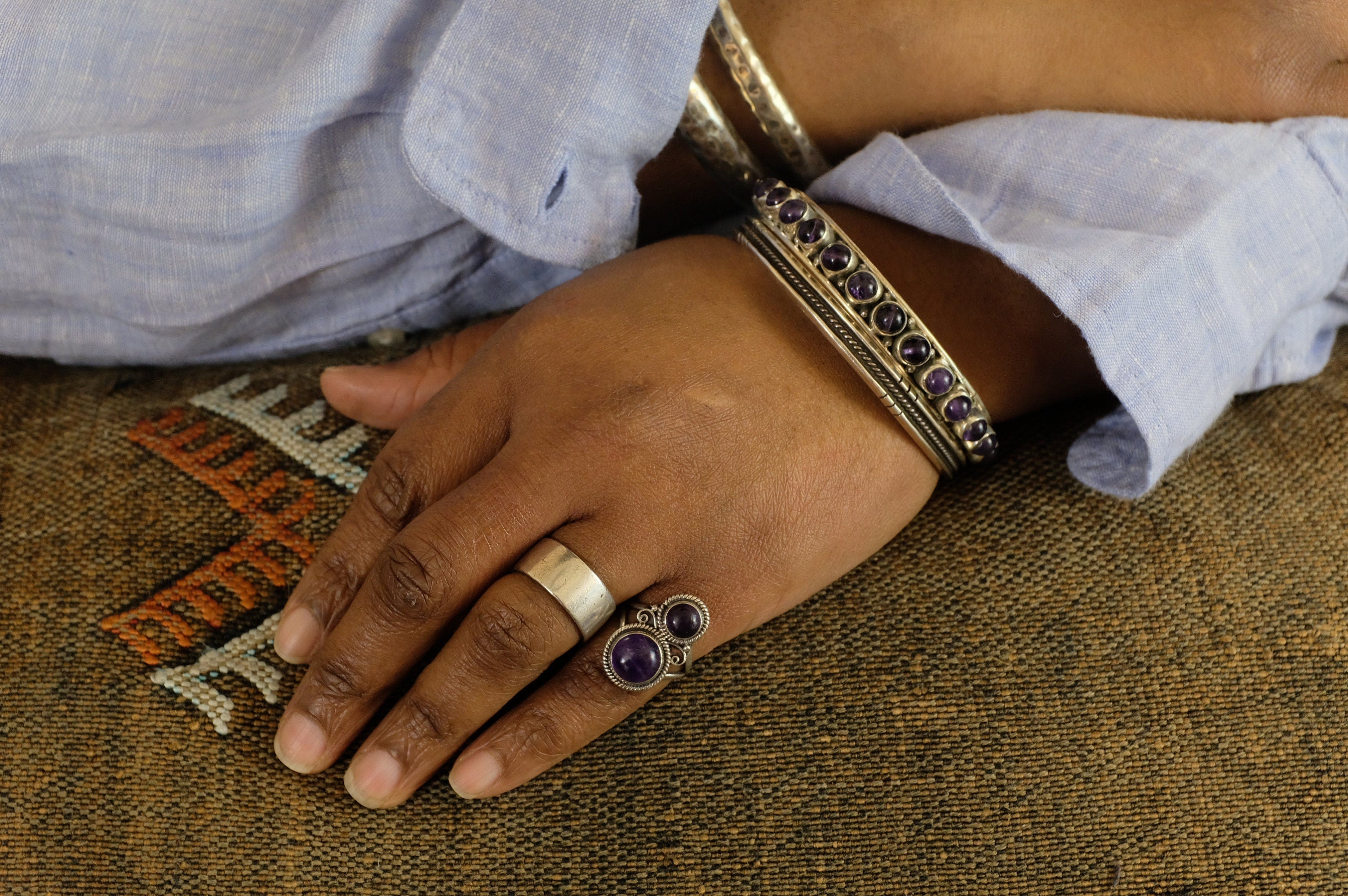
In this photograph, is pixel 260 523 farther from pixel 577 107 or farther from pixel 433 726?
pixel 577 107

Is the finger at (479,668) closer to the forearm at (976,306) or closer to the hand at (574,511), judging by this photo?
the hand at (574,511)

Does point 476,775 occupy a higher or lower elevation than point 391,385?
lower

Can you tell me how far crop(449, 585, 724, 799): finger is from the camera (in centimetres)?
54

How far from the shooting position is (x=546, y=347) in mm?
593

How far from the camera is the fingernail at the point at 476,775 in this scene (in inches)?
Answer: 21.0

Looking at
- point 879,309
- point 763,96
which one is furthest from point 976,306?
point 763,96

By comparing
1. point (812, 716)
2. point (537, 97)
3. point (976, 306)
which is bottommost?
point (812, 716)

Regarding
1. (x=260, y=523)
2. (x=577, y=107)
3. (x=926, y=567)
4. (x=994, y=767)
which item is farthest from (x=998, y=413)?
(x=260, y=523)

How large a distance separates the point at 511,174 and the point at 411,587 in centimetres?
27

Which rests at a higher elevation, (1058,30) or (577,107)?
(577,107)

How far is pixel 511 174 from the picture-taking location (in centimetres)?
62

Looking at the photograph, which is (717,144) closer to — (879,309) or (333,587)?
(879,309)

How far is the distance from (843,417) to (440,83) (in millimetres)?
327

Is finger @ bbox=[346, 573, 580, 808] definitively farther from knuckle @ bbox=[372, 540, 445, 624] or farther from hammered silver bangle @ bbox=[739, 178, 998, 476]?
hammered silver bangle @ bbox=[739, 178, 998, 476]
